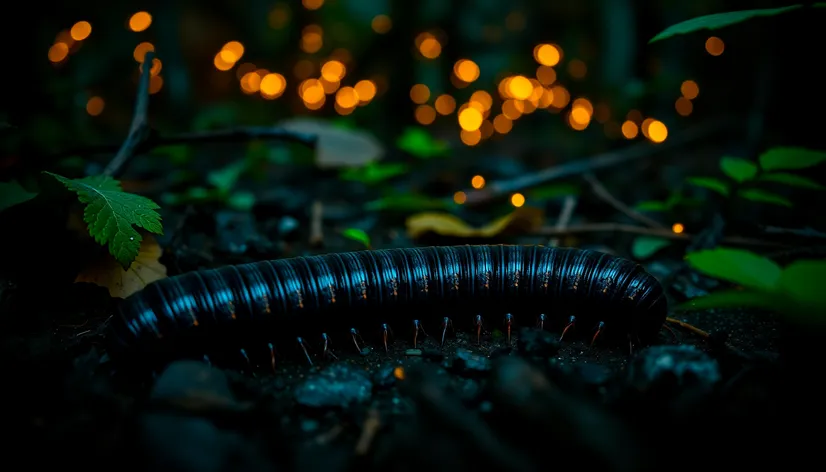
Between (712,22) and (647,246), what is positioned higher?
(712,22)

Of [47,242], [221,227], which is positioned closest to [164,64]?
[221,227]

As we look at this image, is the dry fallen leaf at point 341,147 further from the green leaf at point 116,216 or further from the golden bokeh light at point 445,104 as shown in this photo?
the green leaf at point 116,216

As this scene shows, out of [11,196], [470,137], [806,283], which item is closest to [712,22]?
[806,283]

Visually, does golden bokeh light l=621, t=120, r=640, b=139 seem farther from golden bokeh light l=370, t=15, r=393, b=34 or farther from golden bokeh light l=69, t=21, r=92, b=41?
golden bokeh light l=69, t=21, r=92, b=41

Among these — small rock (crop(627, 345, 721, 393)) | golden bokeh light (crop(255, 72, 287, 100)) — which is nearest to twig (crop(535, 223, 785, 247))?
small rock (crop(627, 345, 721, 393))

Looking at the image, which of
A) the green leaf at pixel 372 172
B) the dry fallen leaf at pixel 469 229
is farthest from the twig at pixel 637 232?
the green leaf at pixel 372 172

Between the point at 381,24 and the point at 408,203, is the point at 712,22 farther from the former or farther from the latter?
the point at 381,24
